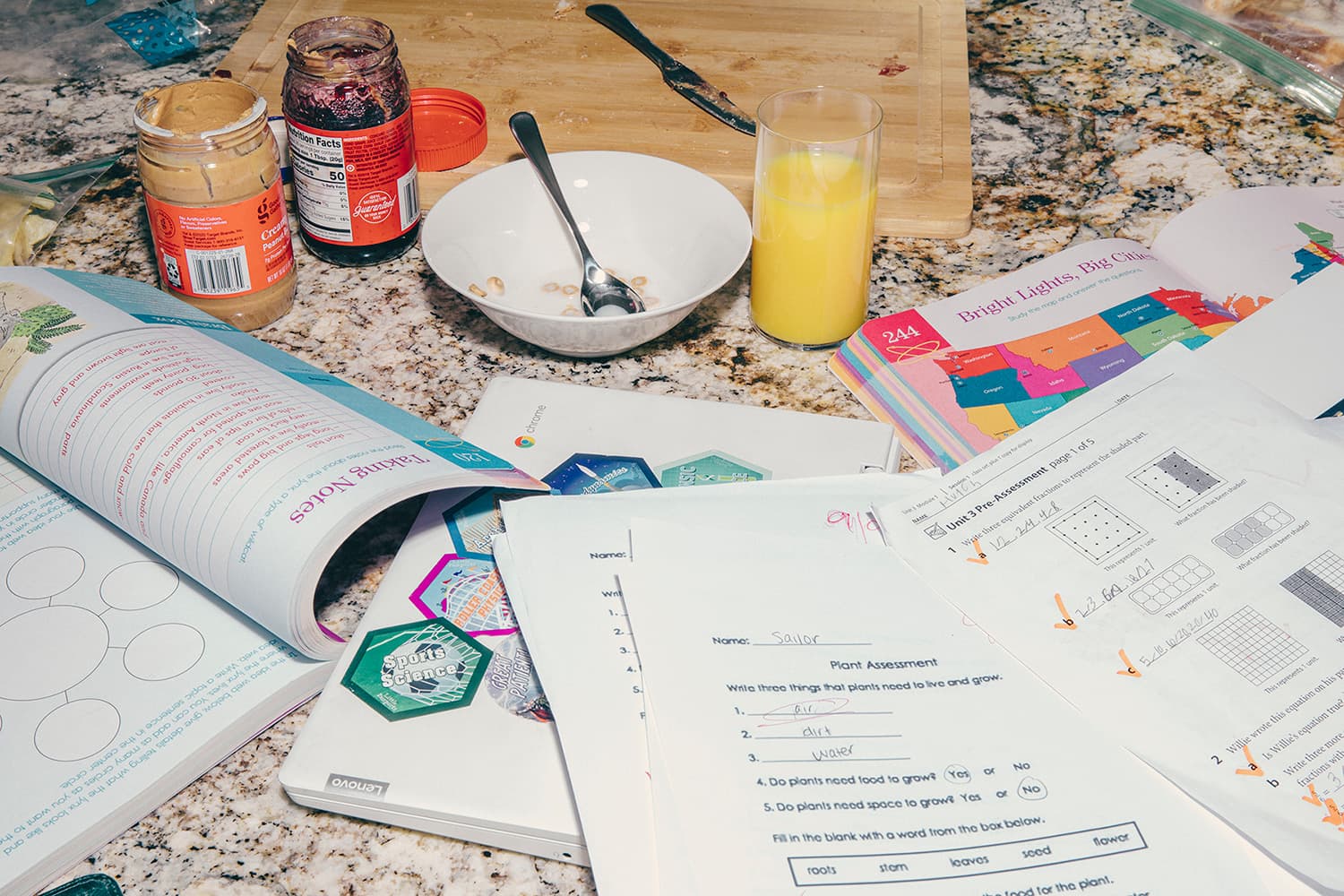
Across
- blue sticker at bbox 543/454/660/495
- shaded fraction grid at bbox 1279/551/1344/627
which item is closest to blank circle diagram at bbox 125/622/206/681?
blue sticker at bbox 543/454/660/495

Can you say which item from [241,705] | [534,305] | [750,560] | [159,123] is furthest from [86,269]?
[750,560]

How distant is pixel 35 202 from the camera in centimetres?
96

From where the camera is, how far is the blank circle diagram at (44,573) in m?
0.67

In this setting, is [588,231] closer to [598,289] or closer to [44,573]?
[598,289]

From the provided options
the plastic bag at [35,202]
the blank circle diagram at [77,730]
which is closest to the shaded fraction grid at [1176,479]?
the blank circle diagram at [77,730]

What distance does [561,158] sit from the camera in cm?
94

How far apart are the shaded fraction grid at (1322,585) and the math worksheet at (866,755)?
0.52 ft

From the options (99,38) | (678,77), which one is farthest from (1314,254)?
(99,38)

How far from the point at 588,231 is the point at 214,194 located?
11.1 inches

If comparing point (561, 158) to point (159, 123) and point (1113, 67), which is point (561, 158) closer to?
point (159, 123)

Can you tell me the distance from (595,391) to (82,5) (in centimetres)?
83

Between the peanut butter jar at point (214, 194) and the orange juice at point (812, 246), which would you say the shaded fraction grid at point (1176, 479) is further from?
the peanut butter jar at point (214, 194)

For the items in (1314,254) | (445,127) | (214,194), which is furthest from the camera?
(445,127)

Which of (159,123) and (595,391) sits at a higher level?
(159,123)
